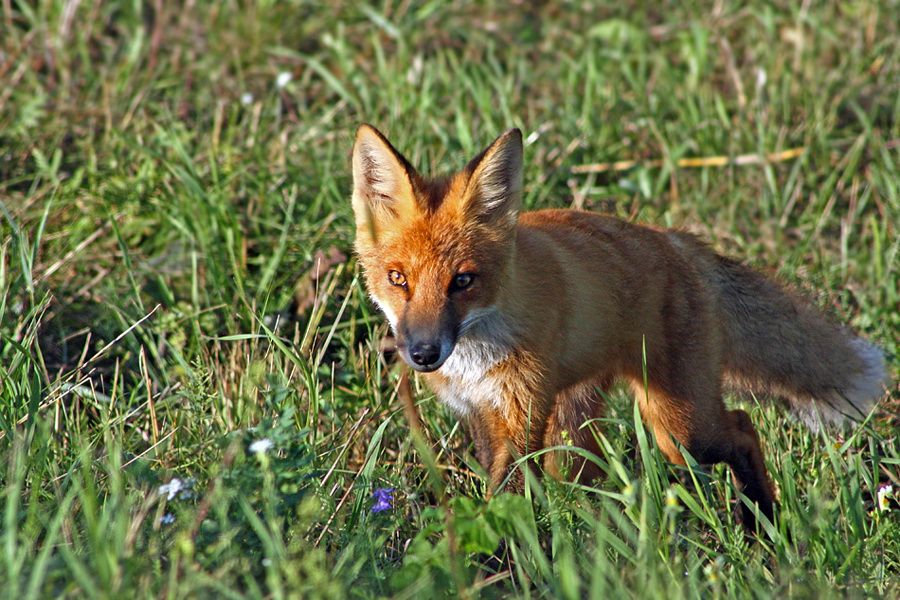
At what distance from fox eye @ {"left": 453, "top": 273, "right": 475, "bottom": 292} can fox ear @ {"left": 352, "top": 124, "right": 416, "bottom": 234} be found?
1.19 feet

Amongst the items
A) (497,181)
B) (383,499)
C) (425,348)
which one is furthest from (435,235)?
(383,499)

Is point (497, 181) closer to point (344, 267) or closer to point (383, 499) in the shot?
point (383, 499)

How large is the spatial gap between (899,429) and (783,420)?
0.53 m

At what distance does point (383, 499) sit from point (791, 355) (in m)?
2.14

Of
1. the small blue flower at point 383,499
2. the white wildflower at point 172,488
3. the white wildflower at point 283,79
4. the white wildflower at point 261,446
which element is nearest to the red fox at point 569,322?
the small blue flower at point 383,499

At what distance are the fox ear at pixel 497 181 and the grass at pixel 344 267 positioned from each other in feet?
2.80

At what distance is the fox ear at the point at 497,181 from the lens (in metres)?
3.45

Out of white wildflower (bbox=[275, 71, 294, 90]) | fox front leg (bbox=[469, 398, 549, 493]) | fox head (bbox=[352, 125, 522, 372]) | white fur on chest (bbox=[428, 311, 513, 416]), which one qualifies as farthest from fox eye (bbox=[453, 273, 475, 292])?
white wildflower (bbox=[275, 71, 294, 90])

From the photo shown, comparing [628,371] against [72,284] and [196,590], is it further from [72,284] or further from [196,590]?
[72,284]

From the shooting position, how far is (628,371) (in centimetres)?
396

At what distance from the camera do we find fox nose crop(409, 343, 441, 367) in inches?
124

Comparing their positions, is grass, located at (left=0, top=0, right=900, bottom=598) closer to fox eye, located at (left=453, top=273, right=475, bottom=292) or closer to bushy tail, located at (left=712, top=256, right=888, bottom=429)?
bushy tail, located at (left=712, top=256, right=888, bottom=429)

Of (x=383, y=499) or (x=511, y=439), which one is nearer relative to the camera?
(x=383, y=499)

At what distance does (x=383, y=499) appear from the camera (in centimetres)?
342
